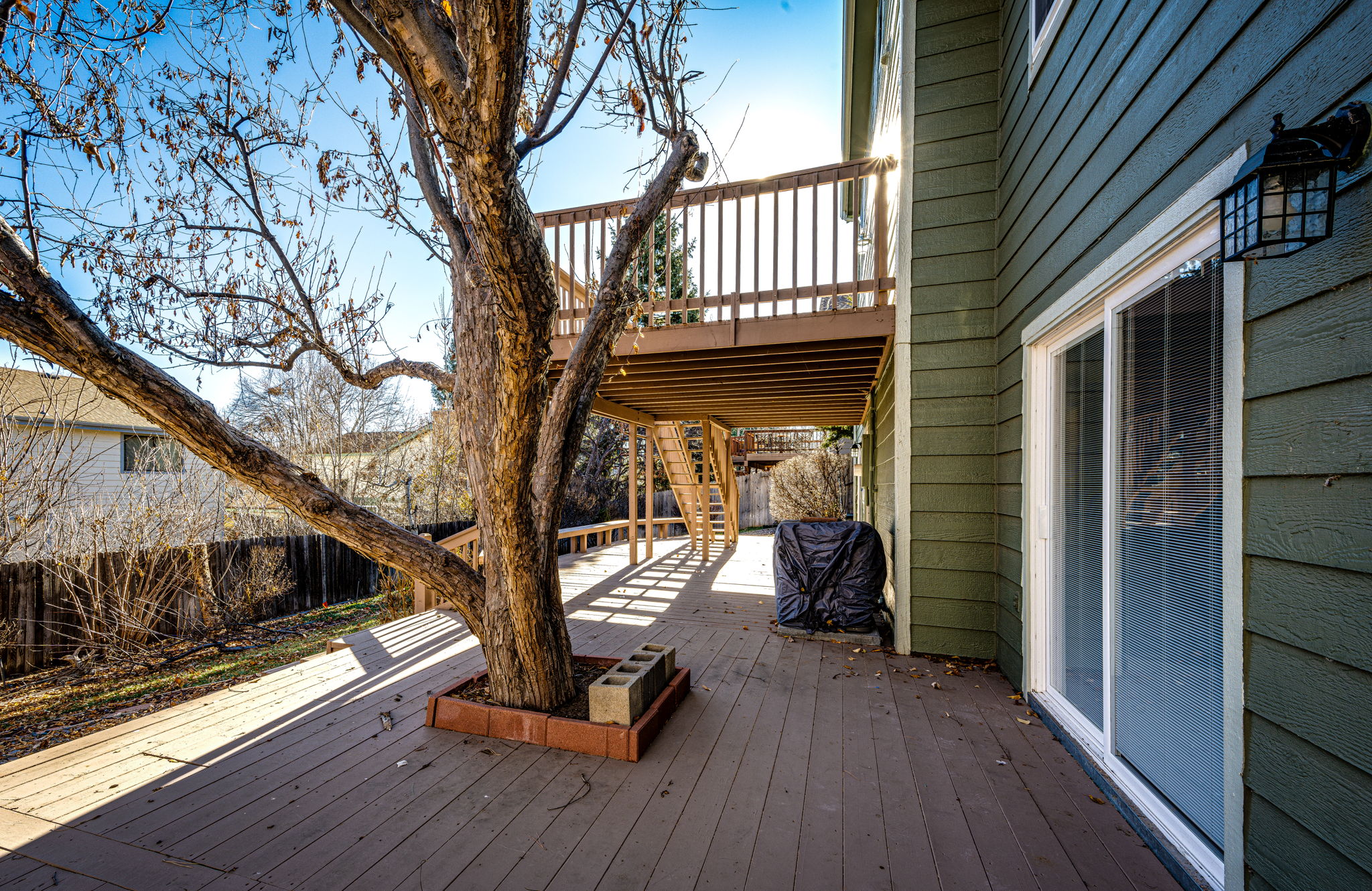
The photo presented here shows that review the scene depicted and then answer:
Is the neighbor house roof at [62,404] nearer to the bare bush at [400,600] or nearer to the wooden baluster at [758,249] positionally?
the bare bush at [400,600]

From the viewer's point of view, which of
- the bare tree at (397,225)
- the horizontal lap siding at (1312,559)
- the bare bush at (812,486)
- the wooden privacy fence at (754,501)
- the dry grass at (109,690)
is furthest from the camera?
the wooden privacy fence at (754,501)

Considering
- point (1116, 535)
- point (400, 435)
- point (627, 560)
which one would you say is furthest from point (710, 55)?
point (400, 435)

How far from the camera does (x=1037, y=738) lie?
240 cm

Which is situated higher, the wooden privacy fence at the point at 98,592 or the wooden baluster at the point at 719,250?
the wooden baluster at the point at 719,250

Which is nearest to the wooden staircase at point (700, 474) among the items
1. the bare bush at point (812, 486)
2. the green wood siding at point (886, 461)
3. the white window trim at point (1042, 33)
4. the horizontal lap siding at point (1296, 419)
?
the bare bush at point (812, 486)

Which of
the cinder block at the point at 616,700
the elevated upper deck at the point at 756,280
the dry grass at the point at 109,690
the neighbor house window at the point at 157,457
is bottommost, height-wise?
the dry grass at the point at 109,690

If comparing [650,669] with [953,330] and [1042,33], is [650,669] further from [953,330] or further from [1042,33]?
[1042,33]

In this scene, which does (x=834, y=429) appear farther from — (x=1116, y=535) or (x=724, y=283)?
(x=1116, y=535)

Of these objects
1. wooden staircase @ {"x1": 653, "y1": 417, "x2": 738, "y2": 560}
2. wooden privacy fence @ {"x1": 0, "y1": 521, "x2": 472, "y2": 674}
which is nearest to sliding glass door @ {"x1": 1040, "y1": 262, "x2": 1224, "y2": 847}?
wooden staircase @ {"x1": 653, "y1": 417, "x2": 738, "y2": 560}

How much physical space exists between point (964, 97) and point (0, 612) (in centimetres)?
748

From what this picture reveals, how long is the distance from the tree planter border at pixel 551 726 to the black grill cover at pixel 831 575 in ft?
5.26

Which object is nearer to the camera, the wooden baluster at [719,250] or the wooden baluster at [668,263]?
the wooden baluster at [668,263]

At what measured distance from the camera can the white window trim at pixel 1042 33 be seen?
2.37 m

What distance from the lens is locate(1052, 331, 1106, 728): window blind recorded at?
7.08ft
